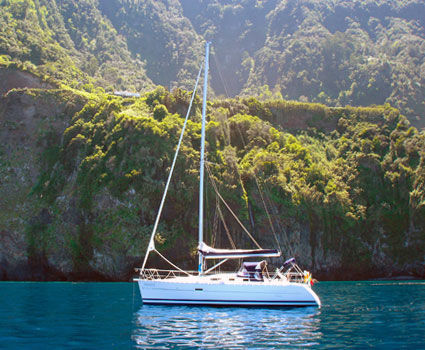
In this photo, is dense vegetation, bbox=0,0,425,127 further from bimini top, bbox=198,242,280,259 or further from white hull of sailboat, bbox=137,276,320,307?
Result: white hull of sailboat, bbox=137,276,320,307

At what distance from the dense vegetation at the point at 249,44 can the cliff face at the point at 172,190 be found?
103ft

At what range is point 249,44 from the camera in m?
189

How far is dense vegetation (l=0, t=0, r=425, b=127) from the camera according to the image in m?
122

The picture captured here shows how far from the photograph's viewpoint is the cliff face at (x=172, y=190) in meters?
57.4

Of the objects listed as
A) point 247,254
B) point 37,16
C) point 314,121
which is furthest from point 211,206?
point 37,16

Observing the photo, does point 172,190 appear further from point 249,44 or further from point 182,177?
point 249,44

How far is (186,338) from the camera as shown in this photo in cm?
1969

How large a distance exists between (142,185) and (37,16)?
83103mm

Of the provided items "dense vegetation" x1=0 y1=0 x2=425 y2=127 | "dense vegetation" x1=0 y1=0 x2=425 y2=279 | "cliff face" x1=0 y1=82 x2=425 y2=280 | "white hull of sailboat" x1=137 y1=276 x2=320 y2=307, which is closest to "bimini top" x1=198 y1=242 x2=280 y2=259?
"white hull of sailboat" x1=137 y1=276 x2=320 y2=307

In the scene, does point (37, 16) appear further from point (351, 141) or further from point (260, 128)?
point (351, 141)

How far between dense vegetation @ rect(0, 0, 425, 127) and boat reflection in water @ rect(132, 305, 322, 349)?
256 ft

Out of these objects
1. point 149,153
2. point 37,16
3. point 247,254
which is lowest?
point 247,254

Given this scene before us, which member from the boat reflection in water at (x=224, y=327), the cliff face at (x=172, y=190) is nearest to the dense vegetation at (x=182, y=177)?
the cliff face at (x=172, y=190)

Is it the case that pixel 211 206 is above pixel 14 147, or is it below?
below
